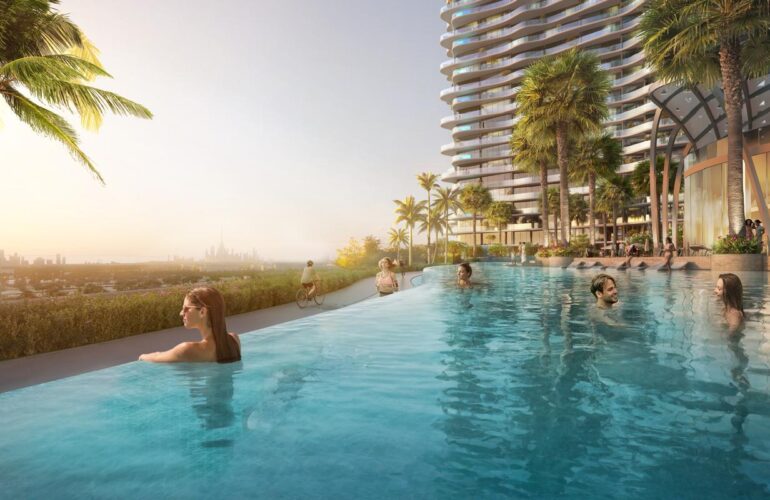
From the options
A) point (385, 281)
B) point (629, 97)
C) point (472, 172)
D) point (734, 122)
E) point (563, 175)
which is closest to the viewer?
point (385, 281)

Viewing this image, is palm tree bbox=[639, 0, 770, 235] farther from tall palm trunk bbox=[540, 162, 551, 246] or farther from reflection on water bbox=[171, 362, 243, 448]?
reflection on water bbox=[171, 362, 243, 448]

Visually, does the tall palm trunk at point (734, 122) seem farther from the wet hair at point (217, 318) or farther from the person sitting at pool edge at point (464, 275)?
the wet hair at point (217, 318)

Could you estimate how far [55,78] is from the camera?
12266mm

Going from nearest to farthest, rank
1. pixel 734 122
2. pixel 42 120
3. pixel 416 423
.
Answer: pixel 416 423
pixel 42 120
pixel 734 122

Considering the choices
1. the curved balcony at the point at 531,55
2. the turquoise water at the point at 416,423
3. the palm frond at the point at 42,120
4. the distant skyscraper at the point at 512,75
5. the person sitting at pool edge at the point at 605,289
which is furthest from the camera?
the curved balcony at the point at 531,55

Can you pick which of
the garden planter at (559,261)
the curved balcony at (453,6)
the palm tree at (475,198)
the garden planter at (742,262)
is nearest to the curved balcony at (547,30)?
the curved balcony at (453,6)

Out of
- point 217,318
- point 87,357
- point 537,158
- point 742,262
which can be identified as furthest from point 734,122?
point 87,357

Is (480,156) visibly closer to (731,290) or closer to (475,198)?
(475,198)

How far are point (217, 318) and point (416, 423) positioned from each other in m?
2.89

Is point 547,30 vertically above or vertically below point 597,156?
above

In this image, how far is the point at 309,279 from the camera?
1534cm

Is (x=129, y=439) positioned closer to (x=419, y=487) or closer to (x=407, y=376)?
(x=419, y=487)

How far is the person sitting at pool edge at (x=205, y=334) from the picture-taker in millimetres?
5430

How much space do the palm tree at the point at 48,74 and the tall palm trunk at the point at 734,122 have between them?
25.4 m
